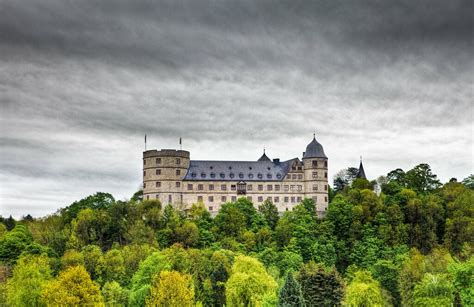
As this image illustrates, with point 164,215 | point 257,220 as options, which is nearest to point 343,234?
point 257,220

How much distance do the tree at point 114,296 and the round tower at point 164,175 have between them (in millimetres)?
38399

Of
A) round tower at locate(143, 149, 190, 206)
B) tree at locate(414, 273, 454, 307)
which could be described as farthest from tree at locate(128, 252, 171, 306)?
round tower at locate(143, 149, 190, 206)

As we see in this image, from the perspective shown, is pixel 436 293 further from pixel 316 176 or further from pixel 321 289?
pixel 316 176

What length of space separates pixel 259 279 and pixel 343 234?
4019 centimetres

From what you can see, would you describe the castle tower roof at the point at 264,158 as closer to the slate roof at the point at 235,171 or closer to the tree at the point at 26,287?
the slate roof at the point at 235,171

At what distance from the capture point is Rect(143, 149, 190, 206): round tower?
110 metres

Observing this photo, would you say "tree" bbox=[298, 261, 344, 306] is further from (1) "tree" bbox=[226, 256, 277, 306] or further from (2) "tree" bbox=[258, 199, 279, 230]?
(2) "tree" bbox=[258, 199, 279, 230]

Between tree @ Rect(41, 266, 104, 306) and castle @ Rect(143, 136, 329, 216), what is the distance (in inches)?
1975

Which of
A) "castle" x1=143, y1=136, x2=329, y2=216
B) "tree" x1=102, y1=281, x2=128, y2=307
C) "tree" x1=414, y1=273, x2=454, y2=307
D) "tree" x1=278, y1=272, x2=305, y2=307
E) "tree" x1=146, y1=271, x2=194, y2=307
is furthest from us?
"castle" x1=143, y1=136, x2=329, y2=216

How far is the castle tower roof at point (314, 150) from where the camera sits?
376ft

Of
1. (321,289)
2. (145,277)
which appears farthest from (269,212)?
(321,289)

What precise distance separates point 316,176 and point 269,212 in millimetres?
11853

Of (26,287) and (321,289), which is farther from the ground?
(26,287)

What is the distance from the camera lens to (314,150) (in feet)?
377
